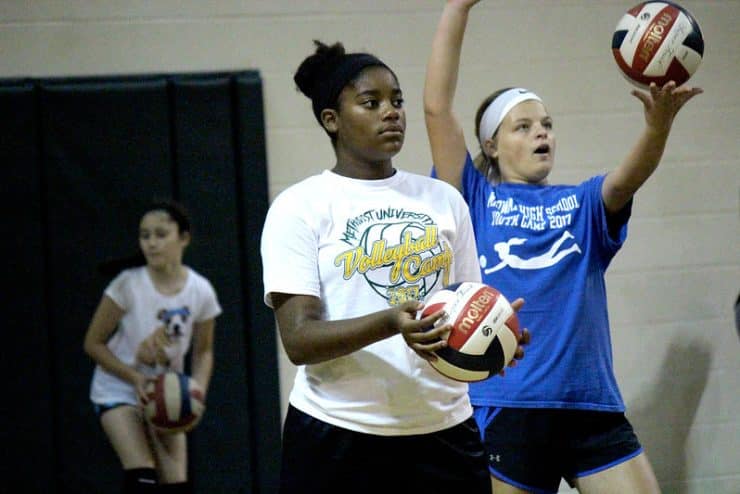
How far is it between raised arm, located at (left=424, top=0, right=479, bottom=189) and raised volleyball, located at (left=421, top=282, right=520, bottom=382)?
95 cm

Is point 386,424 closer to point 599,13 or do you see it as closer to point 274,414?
point 274,414

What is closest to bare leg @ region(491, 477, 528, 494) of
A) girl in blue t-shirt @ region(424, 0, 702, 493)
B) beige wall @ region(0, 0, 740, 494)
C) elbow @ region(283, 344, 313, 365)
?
girl in blue t-shirt @ region(424, 0, 702, 493)

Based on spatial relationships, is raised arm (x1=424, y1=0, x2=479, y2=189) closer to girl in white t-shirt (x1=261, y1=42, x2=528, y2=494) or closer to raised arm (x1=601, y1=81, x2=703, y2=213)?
raised arm (x1=601, y1=81, x2=703, y2=213)

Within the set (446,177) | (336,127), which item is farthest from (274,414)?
(336,127)

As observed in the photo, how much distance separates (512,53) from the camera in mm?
4512

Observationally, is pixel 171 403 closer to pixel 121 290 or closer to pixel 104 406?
pixel 104 406

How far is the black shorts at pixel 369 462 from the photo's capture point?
6.67ft

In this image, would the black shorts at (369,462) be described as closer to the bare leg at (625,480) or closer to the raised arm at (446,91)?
the bare leg at (625,480)

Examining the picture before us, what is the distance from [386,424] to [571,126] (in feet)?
9.16

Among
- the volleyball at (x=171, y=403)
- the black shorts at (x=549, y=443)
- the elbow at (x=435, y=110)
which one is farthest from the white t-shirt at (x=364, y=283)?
the volleyball at (x=171, y=403)

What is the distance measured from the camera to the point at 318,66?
2281 millimetres

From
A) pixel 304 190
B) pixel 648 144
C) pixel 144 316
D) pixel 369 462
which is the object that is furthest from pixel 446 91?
pixel 144 316

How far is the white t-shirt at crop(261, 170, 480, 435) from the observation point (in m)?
2.03

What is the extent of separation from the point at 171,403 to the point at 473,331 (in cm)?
241
